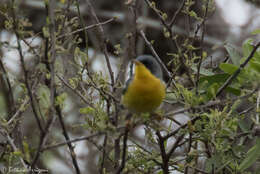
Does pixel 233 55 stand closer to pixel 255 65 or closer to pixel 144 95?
pixel 255 65

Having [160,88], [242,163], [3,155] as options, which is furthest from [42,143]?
[242,163]

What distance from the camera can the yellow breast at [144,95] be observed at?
1998mm

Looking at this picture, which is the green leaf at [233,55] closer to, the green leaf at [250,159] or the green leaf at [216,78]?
the green leaf at [216,78]

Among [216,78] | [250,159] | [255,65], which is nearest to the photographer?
[250,159]

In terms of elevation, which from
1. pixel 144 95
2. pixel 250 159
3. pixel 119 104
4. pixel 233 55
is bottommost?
pixel 250 159

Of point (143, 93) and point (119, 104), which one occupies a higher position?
point (143, 93)

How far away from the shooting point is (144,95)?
205 centimetres

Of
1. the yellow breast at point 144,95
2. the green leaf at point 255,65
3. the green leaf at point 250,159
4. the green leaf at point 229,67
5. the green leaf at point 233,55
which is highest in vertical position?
the green leaf at point 233,55

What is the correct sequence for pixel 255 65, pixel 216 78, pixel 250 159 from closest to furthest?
pixel 250 159 < pixel 255 65 < pixel 216 78

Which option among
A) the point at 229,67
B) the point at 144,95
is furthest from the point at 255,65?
the point at 144,95

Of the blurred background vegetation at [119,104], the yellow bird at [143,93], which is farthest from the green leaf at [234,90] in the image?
the yellow bird at [143,93]

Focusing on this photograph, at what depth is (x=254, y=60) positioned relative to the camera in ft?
6.93

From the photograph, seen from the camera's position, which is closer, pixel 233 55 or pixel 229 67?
pixel 229 67

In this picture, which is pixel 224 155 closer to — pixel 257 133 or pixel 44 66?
pixel 257 133
